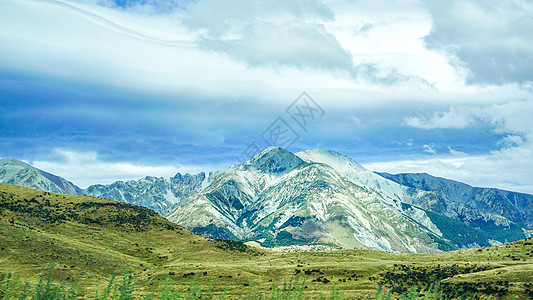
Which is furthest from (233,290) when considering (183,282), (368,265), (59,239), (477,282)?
(59,239)

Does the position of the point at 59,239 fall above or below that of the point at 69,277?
above

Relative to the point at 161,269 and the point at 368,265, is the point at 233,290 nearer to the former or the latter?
the point at 161,269

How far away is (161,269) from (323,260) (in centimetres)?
7601

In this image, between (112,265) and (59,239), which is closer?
(112,265)

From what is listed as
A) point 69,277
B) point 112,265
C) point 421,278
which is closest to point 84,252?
point 112,265

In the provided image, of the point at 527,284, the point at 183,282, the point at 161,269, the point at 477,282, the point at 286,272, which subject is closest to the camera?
the point at 527,284

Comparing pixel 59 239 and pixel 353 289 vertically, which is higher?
pixel 59 239

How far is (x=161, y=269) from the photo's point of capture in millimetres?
167000

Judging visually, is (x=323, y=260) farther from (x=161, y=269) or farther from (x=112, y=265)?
(x=112, y=265)

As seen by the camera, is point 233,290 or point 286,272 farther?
point 286,272

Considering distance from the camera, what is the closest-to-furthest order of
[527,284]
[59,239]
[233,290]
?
[527,284]
[233,290]
[59,239]

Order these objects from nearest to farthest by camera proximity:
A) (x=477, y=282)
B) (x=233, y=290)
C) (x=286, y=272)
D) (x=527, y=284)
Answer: (x=527, y=284)
(x=477, y=282)
(x=233, y=290)
(x=286, y=272)

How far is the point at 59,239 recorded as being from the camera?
588 feet

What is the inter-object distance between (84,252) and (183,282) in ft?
182
